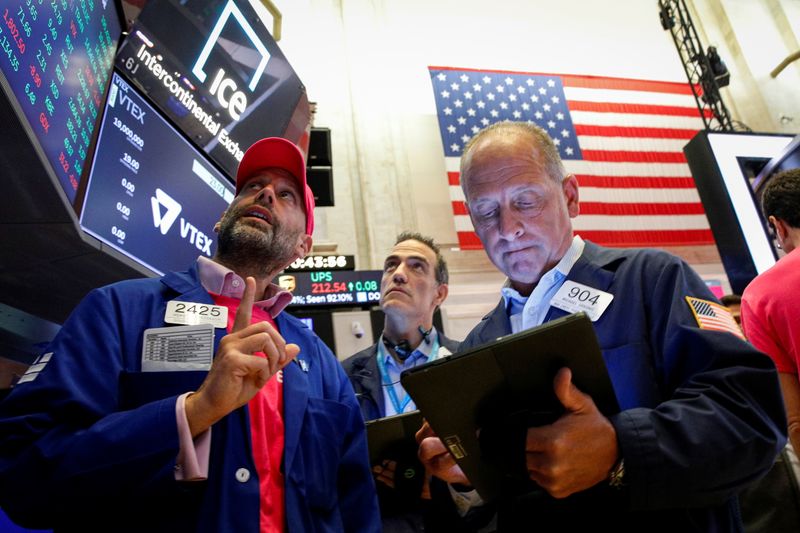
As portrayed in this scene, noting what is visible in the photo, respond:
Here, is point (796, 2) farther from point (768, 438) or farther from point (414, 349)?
point (768, 438)

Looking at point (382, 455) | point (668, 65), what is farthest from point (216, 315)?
Result: point (668, 65)

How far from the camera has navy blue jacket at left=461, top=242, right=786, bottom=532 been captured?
1140 mm

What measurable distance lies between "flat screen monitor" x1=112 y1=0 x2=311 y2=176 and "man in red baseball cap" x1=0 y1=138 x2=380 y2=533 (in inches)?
57.7

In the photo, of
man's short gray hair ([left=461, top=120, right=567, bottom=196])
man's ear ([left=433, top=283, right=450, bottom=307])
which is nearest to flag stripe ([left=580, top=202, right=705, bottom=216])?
man's ear ([left=433, top=283, right=450, bottom=307])

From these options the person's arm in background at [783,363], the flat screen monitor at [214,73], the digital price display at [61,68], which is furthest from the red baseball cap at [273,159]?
the person's arm in background at [783,363]

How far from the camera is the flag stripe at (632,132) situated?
991 centimetres

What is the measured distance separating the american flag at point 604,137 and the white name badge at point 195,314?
7.29 metres

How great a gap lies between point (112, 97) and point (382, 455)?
1956mm

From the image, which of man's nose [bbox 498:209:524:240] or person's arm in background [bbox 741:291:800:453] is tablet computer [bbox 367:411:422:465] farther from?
person's arm in background [bbox 741:291:800:453]

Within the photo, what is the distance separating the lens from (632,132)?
10.1 meters

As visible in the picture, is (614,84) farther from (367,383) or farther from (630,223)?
(367,383)

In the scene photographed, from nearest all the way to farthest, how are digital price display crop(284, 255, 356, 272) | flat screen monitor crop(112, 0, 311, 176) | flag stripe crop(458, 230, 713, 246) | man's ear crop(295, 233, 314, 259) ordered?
man's ear crop(295, 233, 314, 259), flat screen monitor crop(112, 0, 311, 176), digital price display crop(284, 255, 356, 272), flag stripe crop(458, 230, 713, 246)

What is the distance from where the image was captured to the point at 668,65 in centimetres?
1202

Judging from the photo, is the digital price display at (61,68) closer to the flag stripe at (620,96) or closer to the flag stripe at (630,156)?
the flag stripe at (630,156)
